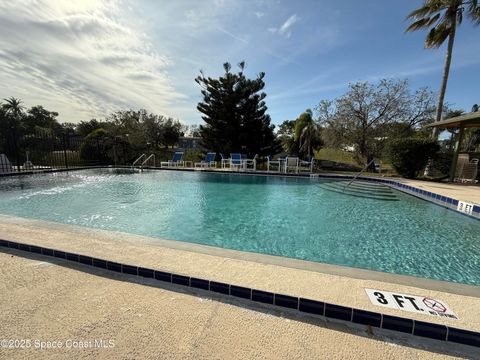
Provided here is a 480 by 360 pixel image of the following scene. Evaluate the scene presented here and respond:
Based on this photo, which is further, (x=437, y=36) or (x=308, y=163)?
(x=308, y=163)

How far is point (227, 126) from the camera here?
49.7 feet

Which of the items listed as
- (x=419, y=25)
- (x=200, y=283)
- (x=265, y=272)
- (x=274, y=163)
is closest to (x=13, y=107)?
(x=274, y=163)

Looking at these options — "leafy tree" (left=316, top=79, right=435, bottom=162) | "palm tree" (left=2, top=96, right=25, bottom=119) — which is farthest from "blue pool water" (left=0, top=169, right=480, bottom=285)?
"palm tree" (left=2, top=96, right=25, bottom=119)

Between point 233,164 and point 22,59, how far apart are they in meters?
10.6

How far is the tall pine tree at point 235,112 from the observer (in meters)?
14.9

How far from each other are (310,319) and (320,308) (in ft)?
0.39

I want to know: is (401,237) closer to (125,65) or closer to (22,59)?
(125,65)

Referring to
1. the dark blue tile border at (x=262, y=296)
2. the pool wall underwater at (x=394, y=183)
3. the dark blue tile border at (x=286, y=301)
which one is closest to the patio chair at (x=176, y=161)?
the pool wall underwater at (x=394, y=183)

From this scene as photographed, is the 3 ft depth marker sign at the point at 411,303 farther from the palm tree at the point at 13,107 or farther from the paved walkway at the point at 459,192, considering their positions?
the palm tree at the point at 13,107

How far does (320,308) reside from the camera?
1746 mm

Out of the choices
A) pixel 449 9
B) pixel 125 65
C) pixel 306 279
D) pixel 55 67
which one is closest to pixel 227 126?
pixel 125 65

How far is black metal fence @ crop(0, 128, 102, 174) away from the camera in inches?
449

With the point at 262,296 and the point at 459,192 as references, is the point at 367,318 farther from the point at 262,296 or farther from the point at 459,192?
the point at 459,192

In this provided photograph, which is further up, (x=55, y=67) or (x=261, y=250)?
(x=55, y=67)
